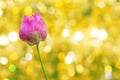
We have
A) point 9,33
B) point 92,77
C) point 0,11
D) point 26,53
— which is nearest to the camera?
point 92,77

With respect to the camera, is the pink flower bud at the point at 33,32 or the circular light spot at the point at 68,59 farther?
the circular light spot at the point at 68,59

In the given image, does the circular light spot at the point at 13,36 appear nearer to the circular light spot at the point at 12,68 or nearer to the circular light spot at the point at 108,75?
the circular light spot at the point at 12,68

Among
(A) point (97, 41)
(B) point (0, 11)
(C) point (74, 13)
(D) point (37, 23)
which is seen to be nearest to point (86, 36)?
(A) point (97, 41)

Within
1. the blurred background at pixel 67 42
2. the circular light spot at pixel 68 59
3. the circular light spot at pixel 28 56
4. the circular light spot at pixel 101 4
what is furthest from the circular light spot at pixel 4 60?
the circular light spot at pixel 101 4

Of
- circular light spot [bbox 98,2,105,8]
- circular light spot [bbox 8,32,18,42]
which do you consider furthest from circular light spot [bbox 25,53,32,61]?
circular light spot [bbox 98,2,105,8]

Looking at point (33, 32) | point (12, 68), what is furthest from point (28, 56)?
point (33, 32)

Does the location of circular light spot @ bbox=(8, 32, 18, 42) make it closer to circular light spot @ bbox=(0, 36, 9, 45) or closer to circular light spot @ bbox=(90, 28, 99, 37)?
circular light spot @ bbox=(0, 36, 9, 45)

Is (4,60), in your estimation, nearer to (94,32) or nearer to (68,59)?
(68,59)

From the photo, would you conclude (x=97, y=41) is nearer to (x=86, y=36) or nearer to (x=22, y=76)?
(x=86, y=36)
